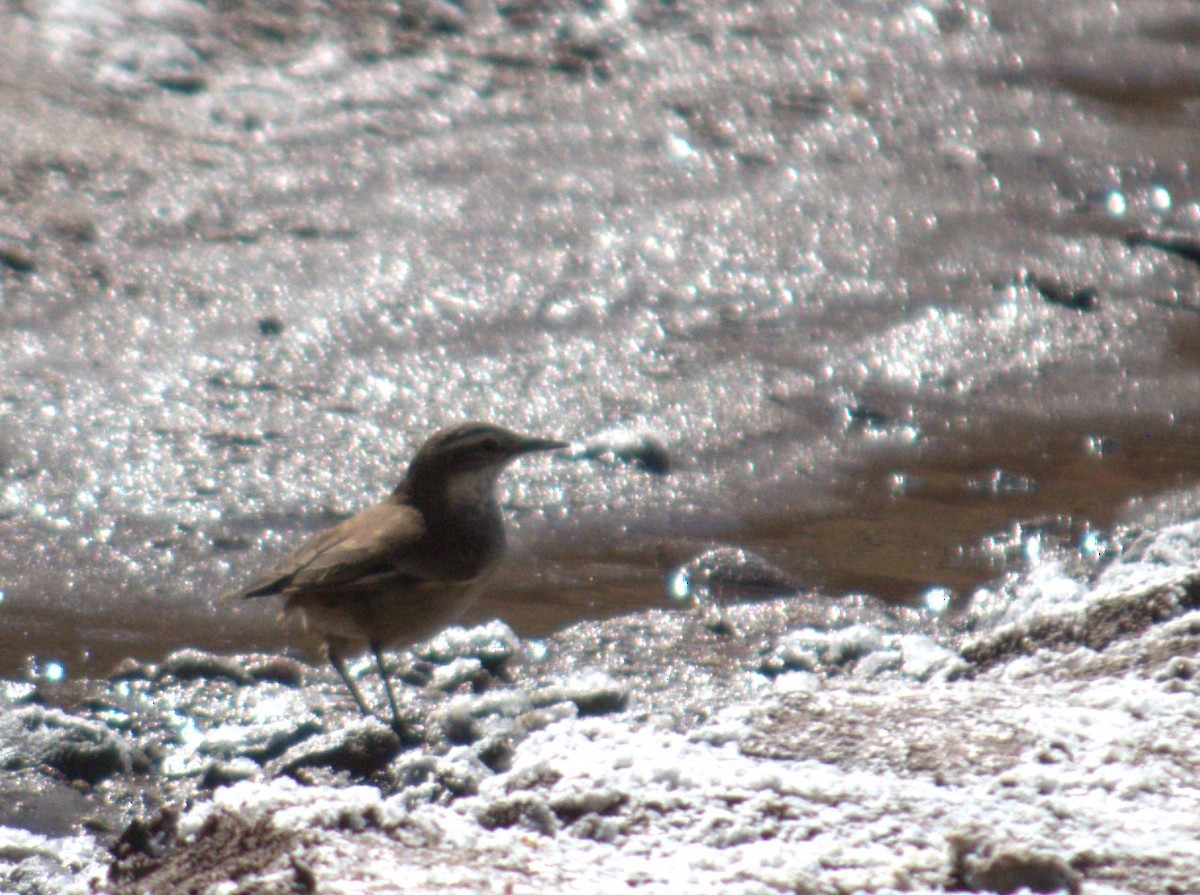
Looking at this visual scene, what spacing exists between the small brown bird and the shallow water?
0.54m

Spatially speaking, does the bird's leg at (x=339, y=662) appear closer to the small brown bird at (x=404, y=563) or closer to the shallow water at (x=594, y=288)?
the small brown bird at (x=404, y=563)

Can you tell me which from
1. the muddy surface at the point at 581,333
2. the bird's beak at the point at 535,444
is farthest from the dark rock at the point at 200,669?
the bird's beak at the point at 535,444

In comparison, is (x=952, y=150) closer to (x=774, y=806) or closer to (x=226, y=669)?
(x=226, y=669)

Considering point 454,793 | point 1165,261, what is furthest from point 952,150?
point 454,793

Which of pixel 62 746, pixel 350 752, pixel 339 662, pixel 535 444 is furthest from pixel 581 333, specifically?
pixel 62 746

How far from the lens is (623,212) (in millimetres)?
9141

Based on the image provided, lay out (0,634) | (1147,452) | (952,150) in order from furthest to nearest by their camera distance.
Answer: (952,150) → (1147,452) → (0,634)

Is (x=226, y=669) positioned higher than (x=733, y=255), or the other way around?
(x=733, y=255)

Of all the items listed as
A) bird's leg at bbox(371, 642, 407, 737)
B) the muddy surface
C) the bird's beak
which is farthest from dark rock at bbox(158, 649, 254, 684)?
the bird's beak

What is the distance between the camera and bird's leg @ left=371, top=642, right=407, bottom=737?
4703 millimetres

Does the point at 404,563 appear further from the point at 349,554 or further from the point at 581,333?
the point at 581,333

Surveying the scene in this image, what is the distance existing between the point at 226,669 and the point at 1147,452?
4043mm

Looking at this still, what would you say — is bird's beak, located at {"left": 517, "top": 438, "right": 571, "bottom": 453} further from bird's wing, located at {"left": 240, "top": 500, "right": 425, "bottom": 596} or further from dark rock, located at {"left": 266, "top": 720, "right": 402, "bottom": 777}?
dark rock, located at {"left": 266, "top": 720, "right": 402, "bottom": 777}

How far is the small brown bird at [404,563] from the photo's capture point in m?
5.07
